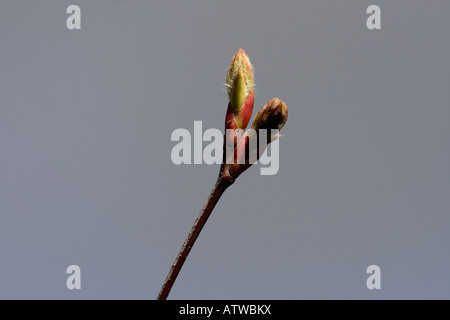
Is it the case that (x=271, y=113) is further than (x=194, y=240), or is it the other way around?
(x=271, y=113)

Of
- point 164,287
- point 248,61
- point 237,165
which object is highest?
point 248,61

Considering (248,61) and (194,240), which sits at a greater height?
(248,61)

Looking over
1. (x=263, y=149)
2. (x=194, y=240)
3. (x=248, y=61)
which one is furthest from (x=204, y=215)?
(x=248, y=61)
